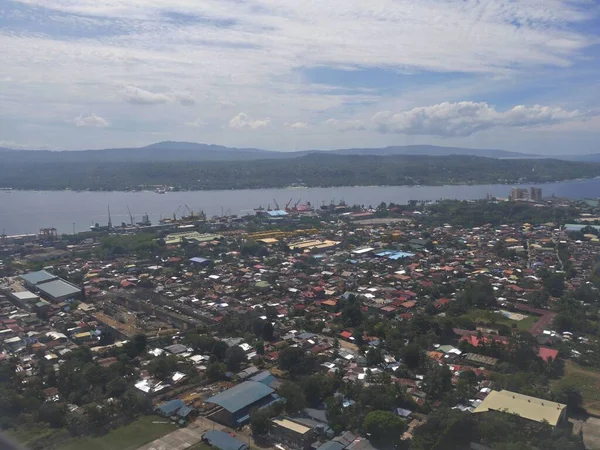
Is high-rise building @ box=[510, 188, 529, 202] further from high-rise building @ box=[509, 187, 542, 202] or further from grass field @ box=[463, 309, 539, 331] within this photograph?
grass field @ box=[463, 309, 539, 331]

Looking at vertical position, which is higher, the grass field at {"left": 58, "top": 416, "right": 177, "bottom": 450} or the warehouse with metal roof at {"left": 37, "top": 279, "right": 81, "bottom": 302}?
the warehouse with metal roof at {"left": 37, "top": 279, "right": 81, "bottom": 302}

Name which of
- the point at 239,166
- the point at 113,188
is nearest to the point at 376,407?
the point at 113,188

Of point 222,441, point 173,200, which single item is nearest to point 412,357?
point 222,441

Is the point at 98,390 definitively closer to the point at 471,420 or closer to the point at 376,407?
the point at 376,407

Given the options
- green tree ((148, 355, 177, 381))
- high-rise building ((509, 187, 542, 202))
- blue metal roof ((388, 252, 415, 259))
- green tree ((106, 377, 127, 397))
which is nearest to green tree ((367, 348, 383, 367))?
green tree ((148, 355, 177, 381))

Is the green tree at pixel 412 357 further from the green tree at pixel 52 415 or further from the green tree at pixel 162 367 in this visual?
the green tree at pixel 52 415

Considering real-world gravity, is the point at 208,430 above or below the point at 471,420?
below
